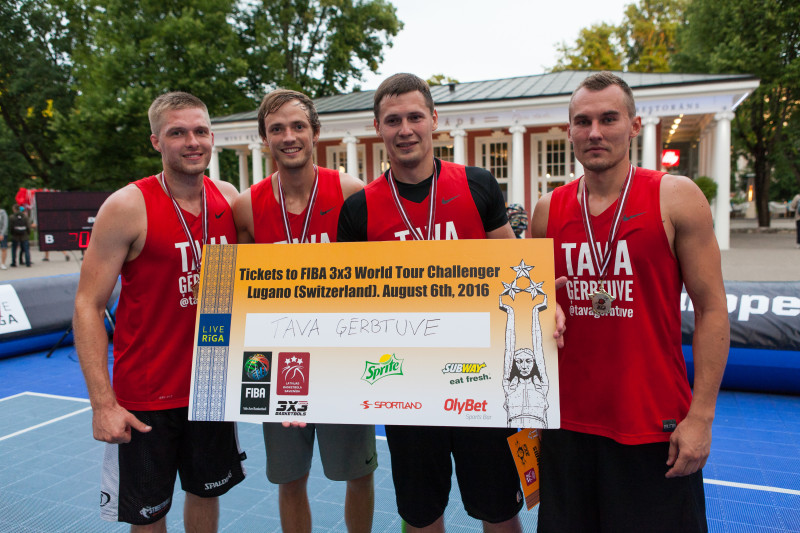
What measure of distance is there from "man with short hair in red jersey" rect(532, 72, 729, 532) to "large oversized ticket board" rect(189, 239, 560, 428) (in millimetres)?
217

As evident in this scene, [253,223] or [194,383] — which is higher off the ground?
[253,223]

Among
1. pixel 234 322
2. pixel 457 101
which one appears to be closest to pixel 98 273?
pixel 234 322

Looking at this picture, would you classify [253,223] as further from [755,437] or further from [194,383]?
[755,437]

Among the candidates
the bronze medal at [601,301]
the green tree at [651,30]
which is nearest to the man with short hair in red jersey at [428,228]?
the bronze medal at [601,301]

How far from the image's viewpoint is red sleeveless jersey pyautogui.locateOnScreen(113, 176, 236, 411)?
281 cm

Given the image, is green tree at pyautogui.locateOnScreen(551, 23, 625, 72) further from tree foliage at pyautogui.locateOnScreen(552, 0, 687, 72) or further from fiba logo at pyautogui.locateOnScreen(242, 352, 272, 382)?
fiba logo at pyautogui.locateOnScreen(242, 352, 272, 382)

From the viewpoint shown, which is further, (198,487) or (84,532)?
(84,532)

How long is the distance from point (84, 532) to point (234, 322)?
2.48m

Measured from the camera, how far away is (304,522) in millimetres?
3191

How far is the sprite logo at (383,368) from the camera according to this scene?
7.99 feet

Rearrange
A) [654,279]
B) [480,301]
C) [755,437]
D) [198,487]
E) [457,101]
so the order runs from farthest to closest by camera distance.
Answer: [457,101] < [755,437] < [198,487] < [480,301] < [654,279]

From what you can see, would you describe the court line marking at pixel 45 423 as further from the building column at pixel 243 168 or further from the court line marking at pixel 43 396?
the building column at pixel 243 168

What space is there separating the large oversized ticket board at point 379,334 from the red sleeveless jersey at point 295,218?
1.46 ft

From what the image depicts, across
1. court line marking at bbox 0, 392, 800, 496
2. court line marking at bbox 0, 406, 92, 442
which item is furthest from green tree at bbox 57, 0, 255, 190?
court line marking at bbox 0, 406, 92, 442
